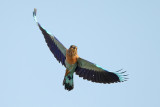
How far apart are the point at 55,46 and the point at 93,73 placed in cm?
218

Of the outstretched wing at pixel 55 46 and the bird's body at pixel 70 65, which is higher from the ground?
the outstretched wing at pixel 55 46

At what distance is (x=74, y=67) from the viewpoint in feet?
70.9

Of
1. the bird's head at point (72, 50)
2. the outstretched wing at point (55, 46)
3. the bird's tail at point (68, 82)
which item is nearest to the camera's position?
the bird's head at point (72, 50)

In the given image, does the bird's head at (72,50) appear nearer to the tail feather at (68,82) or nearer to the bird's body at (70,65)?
the bird's body at (70,65)

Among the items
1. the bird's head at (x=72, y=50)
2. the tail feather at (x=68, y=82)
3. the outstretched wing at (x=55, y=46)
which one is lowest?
the tail feather at (x=68, y=82)

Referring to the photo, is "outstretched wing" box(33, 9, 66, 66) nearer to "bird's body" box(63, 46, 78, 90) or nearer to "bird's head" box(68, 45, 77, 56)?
"bird's body" box(63, 46, 78, 90)

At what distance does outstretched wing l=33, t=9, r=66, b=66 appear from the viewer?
22.1 metres

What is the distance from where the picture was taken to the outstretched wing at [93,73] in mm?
21453

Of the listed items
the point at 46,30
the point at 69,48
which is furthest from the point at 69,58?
the point at 46,30

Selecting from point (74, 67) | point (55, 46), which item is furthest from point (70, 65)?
point (55, 46)

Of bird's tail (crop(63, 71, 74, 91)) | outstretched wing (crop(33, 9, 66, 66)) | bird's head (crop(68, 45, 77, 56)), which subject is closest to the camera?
bird's head (crop(68, 45, 77, 56))

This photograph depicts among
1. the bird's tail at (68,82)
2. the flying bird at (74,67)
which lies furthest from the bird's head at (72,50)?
the bird's tail at (68,82)

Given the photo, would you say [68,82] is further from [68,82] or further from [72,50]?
[72,50]

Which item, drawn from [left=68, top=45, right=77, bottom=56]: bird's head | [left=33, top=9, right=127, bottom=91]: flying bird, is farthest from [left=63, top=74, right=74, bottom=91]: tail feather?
[left=68, top=45, right=77, bottom=56]: bird's head
